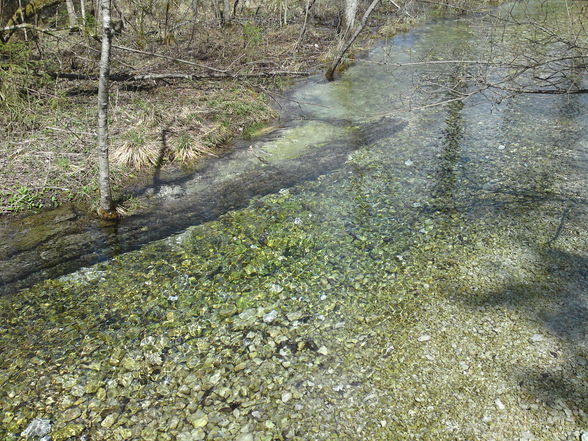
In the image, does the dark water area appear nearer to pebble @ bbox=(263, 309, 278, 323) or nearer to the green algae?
the green algae

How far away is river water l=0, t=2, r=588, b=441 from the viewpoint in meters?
4.18

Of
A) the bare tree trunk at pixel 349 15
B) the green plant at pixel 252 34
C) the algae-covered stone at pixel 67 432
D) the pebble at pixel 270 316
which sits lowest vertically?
the algae-covered stone at pixel 67 432

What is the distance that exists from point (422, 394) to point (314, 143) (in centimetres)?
661

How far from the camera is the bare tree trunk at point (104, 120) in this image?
18.7 ft

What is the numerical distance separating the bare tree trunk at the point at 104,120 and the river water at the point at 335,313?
782 millimetres

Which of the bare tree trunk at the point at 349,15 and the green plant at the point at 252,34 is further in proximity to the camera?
the bare tree trunk at the point at 349,15

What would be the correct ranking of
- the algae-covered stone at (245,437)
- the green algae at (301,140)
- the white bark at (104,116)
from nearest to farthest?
1. the algae-covered stone at (245,437)
2. the white bark at (104,116)
3. the green algae at (301,140)

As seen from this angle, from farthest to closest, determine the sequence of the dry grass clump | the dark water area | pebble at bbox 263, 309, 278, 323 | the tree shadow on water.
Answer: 1. the dry grass clump
2. the dark water area
3. pebble at bbox 263, 309, 278, 323
4. the tree shadow on water

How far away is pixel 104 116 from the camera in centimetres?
629

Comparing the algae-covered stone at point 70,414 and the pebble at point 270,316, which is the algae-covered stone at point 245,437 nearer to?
the pebble at point 270,316

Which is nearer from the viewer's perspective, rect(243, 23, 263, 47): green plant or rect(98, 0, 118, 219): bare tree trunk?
rect(98, 0, 118, 219): bare tree trunk

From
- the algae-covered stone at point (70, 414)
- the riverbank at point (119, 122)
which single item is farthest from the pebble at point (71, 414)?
the riverbank at point (119, 122)

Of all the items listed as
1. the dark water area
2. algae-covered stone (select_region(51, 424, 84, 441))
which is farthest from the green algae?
algae-covered stone (select_region(51, 424, 84, 441))

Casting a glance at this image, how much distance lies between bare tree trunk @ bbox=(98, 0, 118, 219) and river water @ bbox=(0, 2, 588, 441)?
782 mm
